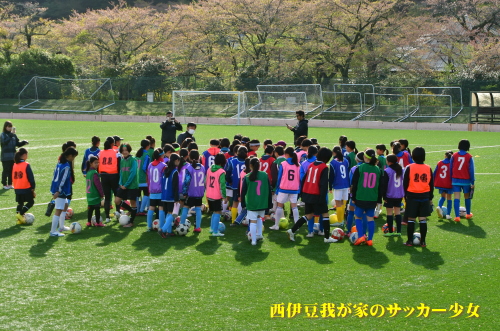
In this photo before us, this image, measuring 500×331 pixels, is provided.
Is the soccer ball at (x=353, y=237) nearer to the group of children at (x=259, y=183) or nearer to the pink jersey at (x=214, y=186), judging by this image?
the group of children at (x=259, y=183)

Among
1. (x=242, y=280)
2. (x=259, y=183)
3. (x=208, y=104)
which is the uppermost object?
(x=208, y=104)

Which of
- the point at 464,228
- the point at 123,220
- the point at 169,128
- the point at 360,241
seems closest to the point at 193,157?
the point at 123,220

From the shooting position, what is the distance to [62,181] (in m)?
8.96

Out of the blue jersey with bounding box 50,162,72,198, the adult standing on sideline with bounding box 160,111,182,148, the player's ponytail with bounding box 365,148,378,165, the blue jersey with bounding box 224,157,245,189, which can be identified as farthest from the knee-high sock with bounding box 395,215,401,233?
the adult standing on sideline with bounding box 160,111,182,148

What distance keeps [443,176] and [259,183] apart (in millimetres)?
4125

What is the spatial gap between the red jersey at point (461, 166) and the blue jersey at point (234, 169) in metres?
4.14

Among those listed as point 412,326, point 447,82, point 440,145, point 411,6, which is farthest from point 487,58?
point 412,326

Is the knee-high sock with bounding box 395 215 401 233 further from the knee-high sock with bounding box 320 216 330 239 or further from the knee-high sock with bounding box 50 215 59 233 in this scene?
the knee-high sock with bounding box 50 215 59 233

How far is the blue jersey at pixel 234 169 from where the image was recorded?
10.0m

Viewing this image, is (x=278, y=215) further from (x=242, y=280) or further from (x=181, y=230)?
(x=242, y=280)

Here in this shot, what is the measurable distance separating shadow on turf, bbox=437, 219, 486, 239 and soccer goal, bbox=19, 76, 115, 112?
3862 centimetres

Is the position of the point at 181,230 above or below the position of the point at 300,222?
below

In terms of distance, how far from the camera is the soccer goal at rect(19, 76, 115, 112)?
45.2 meters

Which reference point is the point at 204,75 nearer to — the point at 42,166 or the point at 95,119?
the point at 95,119
